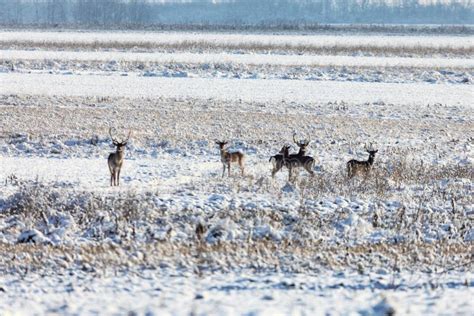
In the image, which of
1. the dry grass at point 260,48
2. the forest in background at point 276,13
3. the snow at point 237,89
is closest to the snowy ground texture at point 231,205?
the snow at point 237,89

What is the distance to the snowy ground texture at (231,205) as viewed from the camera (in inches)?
297

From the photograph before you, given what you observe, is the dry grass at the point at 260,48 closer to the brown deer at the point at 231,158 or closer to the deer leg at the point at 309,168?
the brown deer at the point at 231,158

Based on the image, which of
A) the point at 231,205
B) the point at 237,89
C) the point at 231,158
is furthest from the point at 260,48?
the point at 231,205

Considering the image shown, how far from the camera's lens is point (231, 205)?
11352 millimetres

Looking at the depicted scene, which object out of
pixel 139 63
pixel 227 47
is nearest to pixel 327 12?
pixel 227 47

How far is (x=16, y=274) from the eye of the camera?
26.6 feet

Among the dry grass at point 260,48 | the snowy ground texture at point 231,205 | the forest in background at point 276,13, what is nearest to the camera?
the snowy ground texture at point 231,205

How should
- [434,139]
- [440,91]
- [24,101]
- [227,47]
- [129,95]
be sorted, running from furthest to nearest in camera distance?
1. [227,47]
2. [440,91]
3. [129,95]
4. [24,101]
5. [434,139]

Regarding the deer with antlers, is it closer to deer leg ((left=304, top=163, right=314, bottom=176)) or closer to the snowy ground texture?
deer leg ((left=304, top=163, right=314, bottom=176))

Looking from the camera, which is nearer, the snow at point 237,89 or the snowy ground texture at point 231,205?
the snowy ground texture at point 231,205

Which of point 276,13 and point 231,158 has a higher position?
point 231,158

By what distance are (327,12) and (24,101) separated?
580ft

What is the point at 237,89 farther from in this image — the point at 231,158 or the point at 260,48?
the point at 260,48

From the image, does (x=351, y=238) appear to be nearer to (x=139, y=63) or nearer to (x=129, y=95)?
(x=129, y=95)
